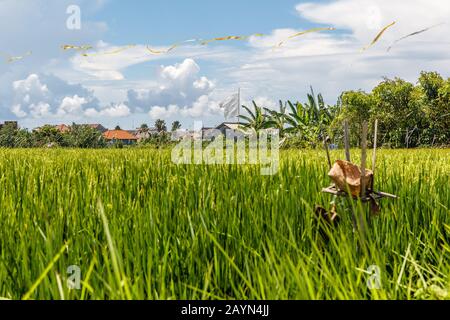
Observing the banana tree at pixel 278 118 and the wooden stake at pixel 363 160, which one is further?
the banana tree at pixel 278 118

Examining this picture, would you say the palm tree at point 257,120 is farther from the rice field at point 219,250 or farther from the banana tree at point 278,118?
the rice field at point 219,250

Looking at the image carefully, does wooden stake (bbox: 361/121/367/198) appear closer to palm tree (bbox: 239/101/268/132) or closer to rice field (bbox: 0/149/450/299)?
rice field (bbox: 0/149/450/299)

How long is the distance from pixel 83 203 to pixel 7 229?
417 mm

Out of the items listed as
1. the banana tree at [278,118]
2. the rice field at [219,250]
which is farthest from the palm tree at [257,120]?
the rice field at [219,250]

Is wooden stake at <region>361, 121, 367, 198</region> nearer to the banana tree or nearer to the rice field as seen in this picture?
the rice field

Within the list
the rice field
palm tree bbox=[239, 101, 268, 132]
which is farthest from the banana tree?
the rice field

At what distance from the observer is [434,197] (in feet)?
7.52

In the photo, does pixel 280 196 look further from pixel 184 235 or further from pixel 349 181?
pixel 349 181

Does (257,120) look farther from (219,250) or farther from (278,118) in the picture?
(219,250)

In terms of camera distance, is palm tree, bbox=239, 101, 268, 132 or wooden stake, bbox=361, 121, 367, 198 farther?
palm tree, bbox=239, 101, 268, 132

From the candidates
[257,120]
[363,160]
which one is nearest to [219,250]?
[363,160]

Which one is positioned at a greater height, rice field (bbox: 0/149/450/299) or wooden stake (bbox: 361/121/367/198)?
wooden stake (bbox: 361/121/367/198)

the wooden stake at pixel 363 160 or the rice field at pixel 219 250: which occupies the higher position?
the wooden stake at pixel 363 160

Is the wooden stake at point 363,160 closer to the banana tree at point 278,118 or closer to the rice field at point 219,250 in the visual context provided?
A: the rice field at point 219,250
